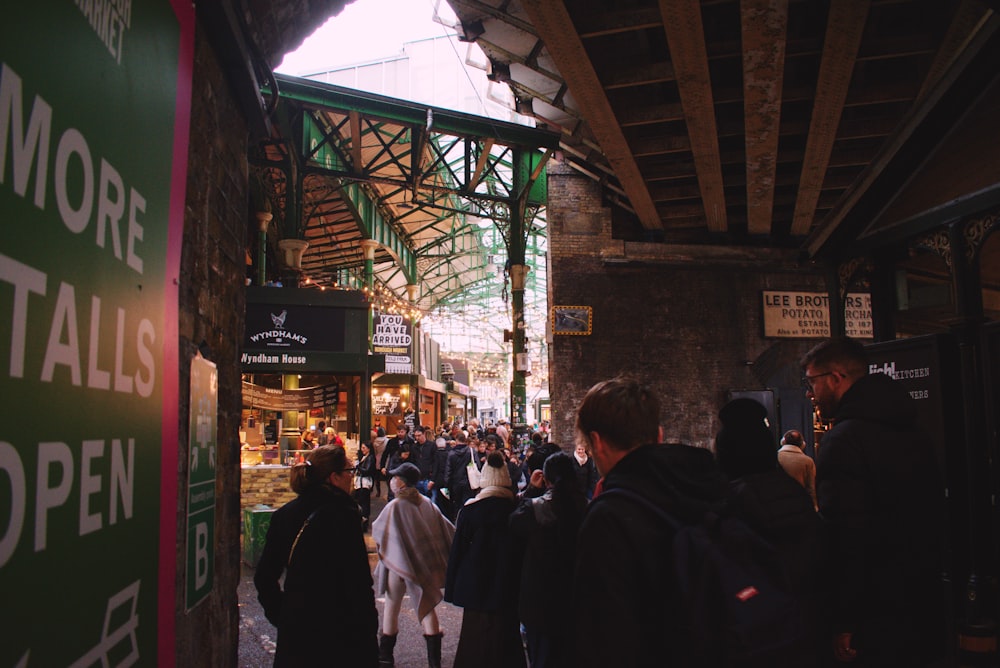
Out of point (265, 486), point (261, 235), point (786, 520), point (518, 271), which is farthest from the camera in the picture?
point (518, 271)

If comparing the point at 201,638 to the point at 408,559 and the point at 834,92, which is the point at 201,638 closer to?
the point at 408,559

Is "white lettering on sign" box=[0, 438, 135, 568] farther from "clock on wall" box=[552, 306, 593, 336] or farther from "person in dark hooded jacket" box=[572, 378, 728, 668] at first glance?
"clock on wall" box=[552, 306, 593, 336]

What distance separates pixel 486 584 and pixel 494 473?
0.76m

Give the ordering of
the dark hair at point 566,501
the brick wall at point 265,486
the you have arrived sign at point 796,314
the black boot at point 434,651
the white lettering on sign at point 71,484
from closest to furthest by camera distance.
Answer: the white lettering on sign at point 71,484 → the dark hair at point 566,501 → the black boot at point 434,651 → the brick wall at point 265,486 → the you have arrived sign at point 796,314

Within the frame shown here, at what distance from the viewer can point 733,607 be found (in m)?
1.56

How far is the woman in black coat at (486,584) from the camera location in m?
4.04

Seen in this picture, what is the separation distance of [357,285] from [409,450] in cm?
1793

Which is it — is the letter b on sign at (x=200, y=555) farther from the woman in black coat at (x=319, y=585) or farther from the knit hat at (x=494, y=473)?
the knit hat at (x=494, y=473)

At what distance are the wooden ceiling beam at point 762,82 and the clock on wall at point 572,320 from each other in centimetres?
387

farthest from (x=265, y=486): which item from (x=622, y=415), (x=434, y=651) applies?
(x=622, y=415)

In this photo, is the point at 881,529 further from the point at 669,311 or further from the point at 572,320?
the point at 669,311

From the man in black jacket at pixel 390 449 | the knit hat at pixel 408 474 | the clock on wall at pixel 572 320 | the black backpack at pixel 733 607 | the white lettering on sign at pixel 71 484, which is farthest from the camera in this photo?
the clock on wall at pixel 572 320

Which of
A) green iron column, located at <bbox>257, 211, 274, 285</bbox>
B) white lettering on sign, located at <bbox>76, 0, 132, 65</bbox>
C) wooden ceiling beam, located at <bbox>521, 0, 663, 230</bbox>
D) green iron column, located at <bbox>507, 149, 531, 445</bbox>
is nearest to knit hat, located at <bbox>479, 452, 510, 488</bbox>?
white lettering on sign, located at <bbox>76, 0, 132, 65</bbox>

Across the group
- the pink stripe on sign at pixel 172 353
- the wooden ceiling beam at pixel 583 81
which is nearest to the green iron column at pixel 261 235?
the wooden ceiling beam at pixel 583 81
